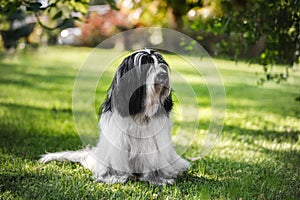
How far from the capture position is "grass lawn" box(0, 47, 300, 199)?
3377mm

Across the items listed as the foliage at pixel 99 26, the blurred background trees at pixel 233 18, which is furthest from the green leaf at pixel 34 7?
the foliage at pixel 99 26

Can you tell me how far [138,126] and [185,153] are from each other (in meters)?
1.39

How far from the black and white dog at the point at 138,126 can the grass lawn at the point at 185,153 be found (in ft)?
0.39

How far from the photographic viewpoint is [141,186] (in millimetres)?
3480

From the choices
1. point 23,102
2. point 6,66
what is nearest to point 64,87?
point 23,102

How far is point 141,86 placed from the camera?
10.7ft

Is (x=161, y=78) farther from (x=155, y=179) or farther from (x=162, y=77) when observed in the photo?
(x=155, y=179)

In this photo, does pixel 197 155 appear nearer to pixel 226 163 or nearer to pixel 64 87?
pixel 226 163

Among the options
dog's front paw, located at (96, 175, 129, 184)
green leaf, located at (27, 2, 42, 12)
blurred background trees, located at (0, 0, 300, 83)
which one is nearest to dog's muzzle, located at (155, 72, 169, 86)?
blurred background trees, located at (0, 0, 300, 83)

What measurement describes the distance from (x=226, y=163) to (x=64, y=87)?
5.60 metres

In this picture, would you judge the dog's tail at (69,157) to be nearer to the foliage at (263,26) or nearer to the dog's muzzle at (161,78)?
the dog's muzzle at (161,78)

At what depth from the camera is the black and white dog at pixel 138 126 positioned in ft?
10.6

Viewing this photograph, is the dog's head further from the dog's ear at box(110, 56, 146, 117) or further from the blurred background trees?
the blurred background trees

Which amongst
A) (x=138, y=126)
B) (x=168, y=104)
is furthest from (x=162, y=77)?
(x=138, y=126)
